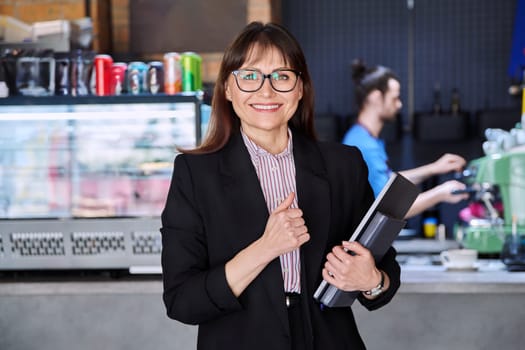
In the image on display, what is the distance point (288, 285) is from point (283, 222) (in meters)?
0.21

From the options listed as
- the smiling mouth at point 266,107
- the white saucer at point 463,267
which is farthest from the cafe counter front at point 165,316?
the smiling mouth at point 266,107

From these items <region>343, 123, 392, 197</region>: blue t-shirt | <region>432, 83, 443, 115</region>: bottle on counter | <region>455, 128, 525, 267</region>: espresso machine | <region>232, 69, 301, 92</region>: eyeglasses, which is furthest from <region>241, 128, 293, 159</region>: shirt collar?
<region>432, 83, 443, 115</region>: bottle on counter

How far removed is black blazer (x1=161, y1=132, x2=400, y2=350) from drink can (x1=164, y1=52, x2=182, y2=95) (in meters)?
1.43

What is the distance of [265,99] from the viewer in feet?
5.34

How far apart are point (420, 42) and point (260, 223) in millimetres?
4948

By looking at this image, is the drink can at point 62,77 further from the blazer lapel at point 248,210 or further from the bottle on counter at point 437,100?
the bottle on counter at point 437,100

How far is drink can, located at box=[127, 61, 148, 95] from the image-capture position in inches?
121

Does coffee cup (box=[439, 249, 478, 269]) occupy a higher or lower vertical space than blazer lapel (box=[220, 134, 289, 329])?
lower

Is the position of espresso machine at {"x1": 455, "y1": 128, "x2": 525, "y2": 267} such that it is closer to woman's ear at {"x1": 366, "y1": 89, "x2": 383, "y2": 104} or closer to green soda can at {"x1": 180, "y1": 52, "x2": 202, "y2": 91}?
woman's ear at {"x1": 366, "y1": 89, "x2": 383, "y2": 104}

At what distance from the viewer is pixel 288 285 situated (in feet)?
5.33

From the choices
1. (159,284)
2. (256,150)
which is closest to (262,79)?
(256,150)

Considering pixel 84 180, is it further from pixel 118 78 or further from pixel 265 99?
pixel 265 99

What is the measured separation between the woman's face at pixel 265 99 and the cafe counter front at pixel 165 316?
53.0 inches

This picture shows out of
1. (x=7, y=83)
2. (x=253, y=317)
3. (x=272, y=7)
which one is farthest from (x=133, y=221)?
(x=272, y=7)
